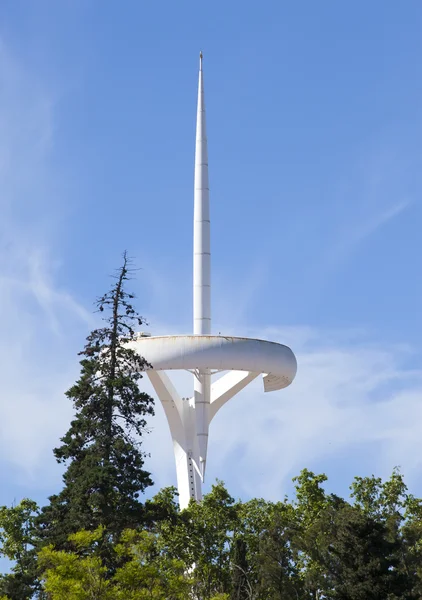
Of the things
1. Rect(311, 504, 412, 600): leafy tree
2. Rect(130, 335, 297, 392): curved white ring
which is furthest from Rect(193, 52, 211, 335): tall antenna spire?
Rect(311, 504, 412, 600): leafy tree

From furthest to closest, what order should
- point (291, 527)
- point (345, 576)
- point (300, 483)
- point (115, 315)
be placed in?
point (300, 483) → point (291, 527) → point (115, 315) → point (345, 576)

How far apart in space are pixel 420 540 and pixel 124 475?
700 inches

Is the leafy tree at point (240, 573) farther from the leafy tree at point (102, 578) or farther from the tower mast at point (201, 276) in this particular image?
the leafy tree at point (102, 578)

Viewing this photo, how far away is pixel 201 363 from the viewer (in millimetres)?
71625

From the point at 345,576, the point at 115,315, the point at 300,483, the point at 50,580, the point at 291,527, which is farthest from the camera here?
the point at 300,483

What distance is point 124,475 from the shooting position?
2388 inches

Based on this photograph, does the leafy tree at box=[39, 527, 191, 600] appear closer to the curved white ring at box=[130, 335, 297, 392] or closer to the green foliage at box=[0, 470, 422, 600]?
the green foliage at box=[0, 470, 422, 600]

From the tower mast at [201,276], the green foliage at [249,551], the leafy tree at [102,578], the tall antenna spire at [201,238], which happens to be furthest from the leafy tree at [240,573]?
the tall antenna spire at [201,238]

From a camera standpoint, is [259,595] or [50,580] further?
[259,595]

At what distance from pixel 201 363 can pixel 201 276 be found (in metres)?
6.64

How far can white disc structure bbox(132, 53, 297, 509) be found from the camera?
7156 centimetres

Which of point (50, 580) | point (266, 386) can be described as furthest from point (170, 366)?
point (50, 580)

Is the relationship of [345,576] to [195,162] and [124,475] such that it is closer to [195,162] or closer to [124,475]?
[124,475]

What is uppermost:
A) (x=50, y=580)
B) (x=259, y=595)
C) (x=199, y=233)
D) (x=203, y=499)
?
(x=199, y=233)
